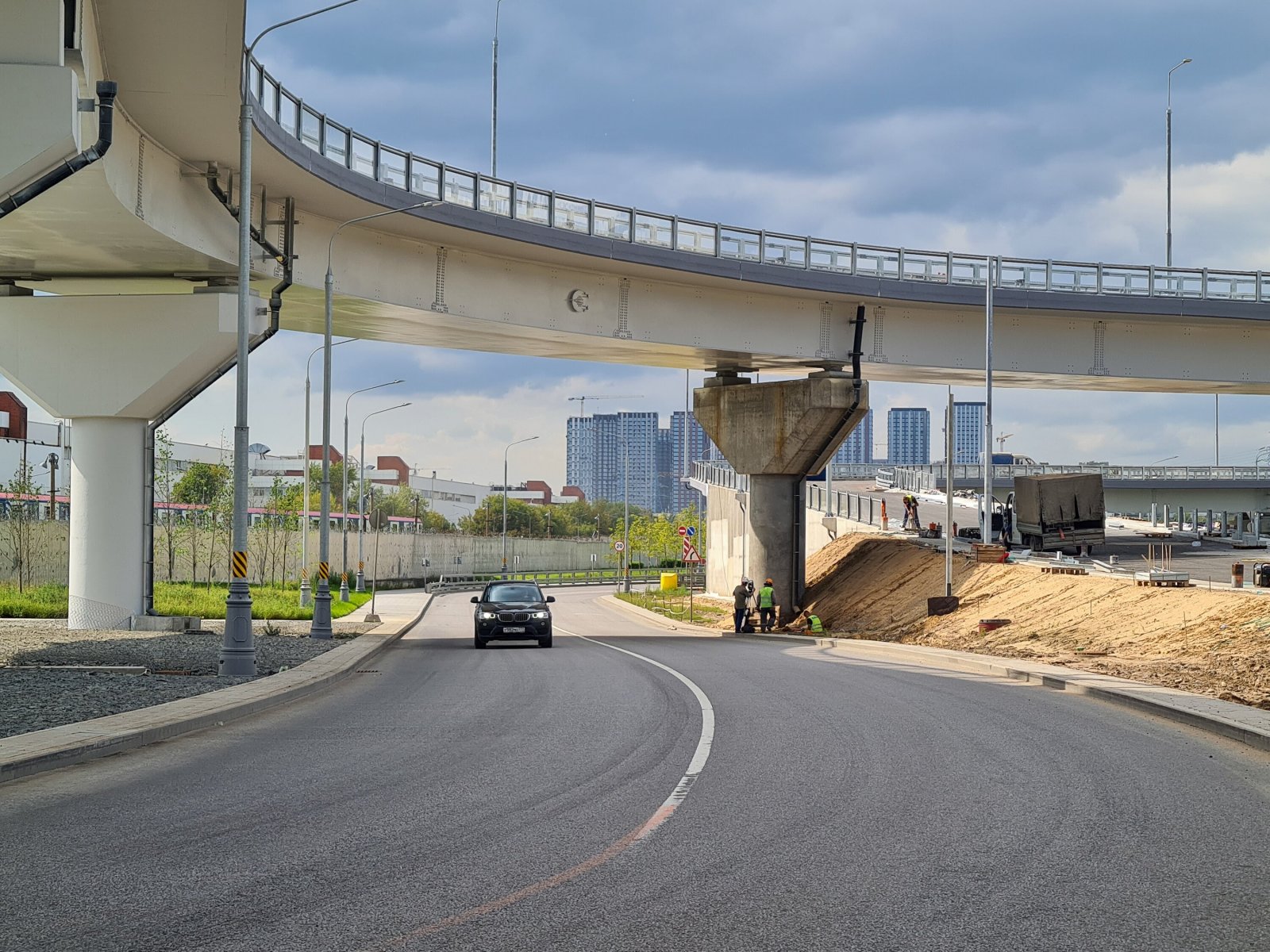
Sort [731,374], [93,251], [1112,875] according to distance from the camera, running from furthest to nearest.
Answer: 1. [731,374]
2. [93,251]
3. [1112,875]

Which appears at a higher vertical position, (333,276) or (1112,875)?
(333,276)

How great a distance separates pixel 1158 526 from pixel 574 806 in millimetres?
74884

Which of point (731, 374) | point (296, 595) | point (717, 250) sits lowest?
point (296, 595)

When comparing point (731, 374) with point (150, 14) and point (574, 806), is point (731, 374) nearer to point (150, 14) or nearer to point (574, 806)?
point (150, 14)

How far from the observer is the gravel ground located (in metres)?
15.0

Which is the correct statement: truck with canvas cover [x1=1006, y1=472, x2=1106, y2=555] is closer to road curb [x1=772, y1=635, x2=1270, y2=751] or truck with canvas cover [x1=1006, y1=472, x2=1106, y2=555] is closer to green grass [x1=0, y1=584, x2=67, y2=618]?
road curb [x1=772, y1=635, x2=1270, y2=751]

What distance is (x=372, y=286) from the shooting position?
101 ft

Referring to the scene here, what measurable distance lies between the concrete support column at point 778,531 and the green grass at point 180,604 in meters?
14.0

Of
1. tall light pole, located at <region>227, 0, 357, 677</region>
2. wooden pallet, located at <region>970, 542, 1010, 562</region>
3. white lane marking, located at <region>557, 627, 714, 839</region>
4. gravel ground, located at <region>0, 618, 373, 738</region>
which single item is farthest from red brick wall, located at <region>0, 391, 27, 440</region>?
white lane marking, located at <region>557, 627, 714, 839</region>

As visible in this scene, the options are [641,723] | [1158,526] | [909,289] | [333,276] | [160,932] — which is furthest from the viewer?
[1158,526]

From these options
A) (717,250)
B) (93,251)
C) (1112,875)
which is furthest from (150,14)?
(717,250)

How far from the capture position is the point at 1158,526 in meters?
77.1

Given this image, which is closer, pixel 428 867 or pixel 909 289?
pixel 428 867

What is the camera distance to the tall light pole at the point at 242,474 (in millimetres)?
19719
